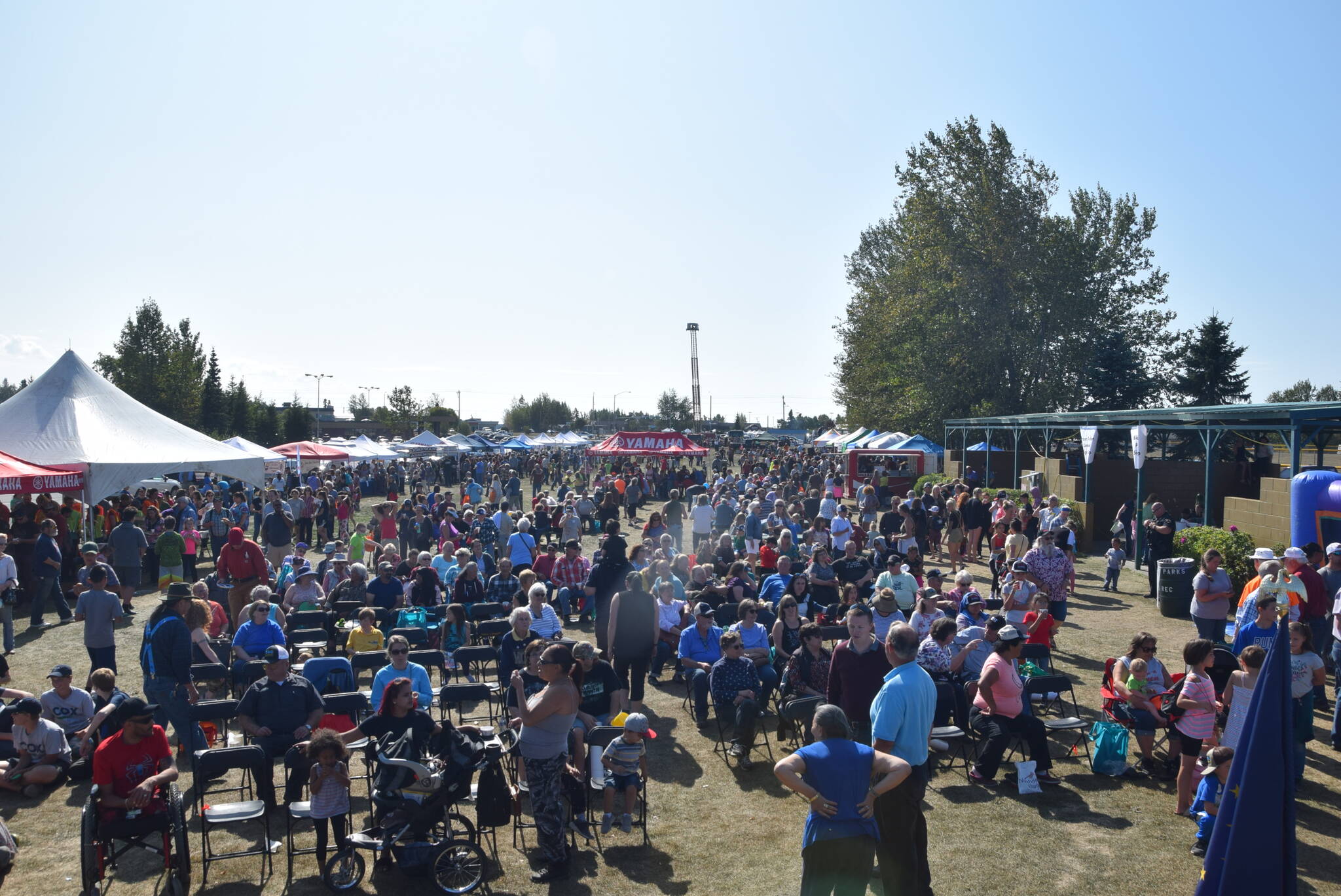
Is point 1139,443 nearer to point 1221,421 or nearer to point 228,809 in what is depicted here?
point 1221,421

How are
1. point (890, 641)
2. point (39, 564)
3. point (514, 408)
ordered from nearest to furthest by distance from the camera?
1. point (890, 641)
2. point (39, 564)
3. point (514, 408)

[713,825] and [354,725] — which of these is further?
[354,725]

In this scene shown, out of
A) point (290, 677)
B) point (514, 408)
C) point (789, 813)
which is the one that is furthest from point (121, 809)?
point (514, 408)

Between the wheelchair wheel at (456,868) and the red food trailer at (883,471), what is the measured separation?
20.3m

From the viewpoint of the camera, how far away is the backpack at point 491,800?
5.30 m

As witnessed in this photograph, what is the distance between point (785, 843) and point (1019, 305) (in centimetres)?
2984

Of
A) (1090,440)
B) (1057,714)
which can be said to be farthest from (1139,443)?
(1057,714)

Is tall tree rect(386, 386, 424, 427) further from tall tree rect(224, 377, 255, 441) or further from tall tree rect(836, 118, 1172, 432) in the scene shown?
tall tree rect(836, 118, 1172, 432)

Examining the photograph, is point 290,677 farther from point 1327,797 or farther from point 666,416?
point 666,416

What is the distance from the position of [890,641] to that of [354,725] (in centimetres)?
445

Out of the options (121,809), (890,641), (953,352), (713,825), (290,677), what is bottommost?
(713,825)

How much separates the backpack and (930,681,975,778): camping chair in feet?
11.3

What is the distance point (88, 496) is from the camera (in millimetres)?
16531

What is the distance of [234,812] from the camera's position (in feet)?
17.3
